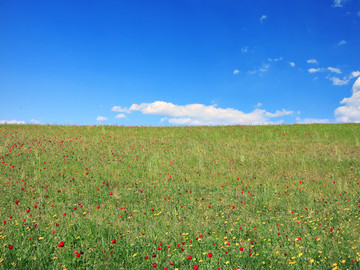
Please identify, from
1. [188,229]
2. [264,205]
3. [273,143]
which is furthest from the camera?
[273,143]

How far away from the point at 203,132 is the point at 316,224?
15240 mm

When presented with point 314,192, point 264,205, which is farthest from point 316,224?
point 314,192

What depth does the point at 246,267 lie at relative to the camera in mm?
4090

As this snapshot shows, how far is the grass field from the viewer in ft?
14.3

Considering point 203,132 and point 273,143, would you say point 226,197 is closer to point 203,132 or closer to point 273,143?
point 273,143

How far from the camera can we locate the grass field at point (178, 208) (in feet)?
14.3

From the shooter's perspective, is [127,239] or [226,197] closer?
[127,239]

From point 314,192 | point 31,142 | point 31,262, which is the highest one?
point 31,142

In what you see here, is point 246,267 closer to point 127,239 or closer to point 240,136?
point 127,239

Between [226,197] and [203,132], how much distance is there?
1343cm

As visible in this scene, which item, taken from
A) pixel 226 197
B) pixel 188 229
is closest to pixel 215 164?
pixel 226 197

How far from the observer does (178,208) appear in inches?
264

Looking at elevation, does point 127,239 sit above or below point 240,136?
below

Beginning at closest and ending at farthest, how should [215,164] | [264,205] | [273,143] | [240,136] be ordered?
[264,205], [215,164], [273,143], [240,136]
